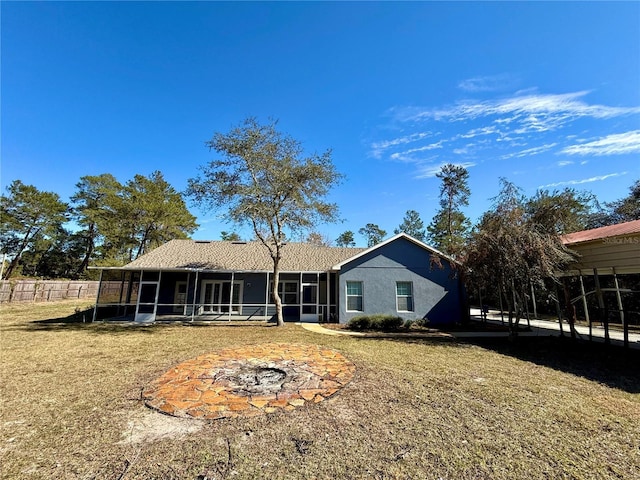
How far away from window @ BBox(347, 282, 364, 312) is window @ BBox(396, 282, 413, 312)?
2.07 meters

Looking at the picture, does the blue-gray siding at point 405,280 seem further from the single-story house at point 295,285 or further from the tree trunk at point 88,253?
the tree trunk at point 88,253

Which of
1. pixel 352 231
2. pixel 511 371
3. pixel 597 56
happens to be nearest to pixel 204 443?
pixel 511 371

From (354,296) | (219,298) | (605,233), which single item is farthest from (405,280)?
(219,298)

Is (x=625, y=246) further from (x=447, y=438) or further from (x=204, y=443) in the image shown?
(x=204, y=443)

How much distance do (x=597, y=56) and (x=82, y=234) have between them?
52.3m

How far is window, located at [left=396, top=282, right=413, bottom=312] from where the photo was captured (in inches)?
612

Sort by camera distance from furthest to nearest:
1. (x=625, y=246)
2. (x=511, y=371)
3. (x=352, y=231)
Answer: (x=352, y=231), (x=625, y=246), (x=511, y=371)

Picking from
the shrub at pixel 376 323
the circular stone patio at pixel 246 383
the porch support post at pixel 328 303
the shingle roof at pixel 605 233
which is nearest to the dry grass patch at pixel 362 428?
the circular stone patio at pixel 246 383

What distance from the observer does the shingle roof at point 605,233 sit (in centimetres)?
885

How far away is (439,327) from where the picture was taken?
14461 millimetres

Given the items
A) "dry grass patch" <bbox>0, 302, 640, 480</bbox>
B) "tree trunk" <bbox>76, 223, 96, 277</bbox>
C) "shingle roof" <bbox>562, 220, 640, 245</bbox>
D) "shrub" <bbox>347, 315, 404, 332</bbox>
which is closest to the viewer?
"dry grass patch" <bbox>0, 302, 640, 480</bbox>

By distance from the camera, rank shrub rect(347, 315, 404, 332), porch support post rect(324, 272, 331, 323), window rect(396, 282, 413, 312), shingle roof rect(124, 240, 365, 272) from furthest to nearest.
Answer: shingle roof rect(124, 240, 365, 272) < porch support post rect(324, 272, 331, 323) < window rect(396, 282, 413, 312) < shrub rect(347, 315, 404, 332)

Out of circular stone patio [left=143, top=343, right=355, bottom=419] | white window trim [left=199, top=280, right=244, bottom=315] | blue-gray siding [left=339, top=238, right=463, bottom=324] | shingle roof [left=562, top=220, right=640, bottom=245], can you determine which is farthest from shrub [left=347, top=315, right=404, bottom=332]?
shingle roof [left=562, top=220, right=640, bottom=245]

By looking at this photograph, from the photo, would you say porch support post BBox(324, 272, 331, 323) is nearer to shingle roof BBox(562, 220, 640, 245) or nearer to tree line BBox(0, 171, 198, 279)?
shingle roof BBox(562, 220, 640, 245)
